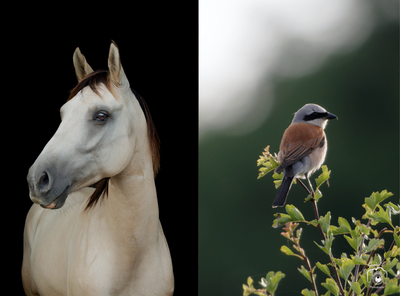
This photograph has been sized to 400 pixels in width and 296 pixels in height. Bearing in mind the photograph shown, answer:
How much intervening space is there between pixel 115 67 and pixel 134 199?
1.02ft

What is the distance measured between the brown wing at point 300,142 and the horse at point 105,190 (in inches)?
15.6

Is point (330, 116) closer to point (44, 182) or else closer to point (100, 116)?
point (100, 116)

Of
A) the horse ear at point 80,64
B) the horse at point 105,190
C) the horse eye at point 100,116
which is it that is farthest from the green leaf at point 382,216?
the horse ear at point 80,64

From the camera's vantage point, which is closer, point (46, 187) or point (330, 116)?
point (46, 187)

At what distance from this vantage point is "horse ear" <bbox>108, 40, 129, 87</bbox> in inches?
31.3

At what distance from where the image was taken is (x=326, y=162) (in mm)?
1258

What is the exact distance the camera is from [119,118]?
0.81 metres

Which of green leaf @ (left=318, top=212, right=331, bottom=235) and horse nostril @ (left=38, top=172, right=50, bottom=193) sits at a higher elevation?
horse nostril @ (left=38, top=172, right=50, bottom=193)

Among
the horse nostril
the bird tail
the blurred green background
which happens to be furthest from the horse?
the blurred green background

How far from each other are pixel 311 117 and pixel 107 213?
0.67 meters

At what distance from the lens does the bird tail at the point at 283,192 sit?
1.02 m

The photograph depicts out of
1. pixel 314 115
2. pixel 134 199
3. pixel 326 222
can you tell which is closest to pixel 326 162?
pixel 314 115

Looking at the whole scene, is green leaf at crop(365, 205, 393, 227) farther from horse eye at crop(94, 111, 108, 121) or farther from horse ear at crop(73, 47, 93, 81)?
horse ear at crop(73, 47, 93, 81)

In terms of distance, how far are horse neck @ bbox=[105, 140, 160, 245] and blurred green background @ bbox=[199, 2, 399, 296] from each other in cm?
58
